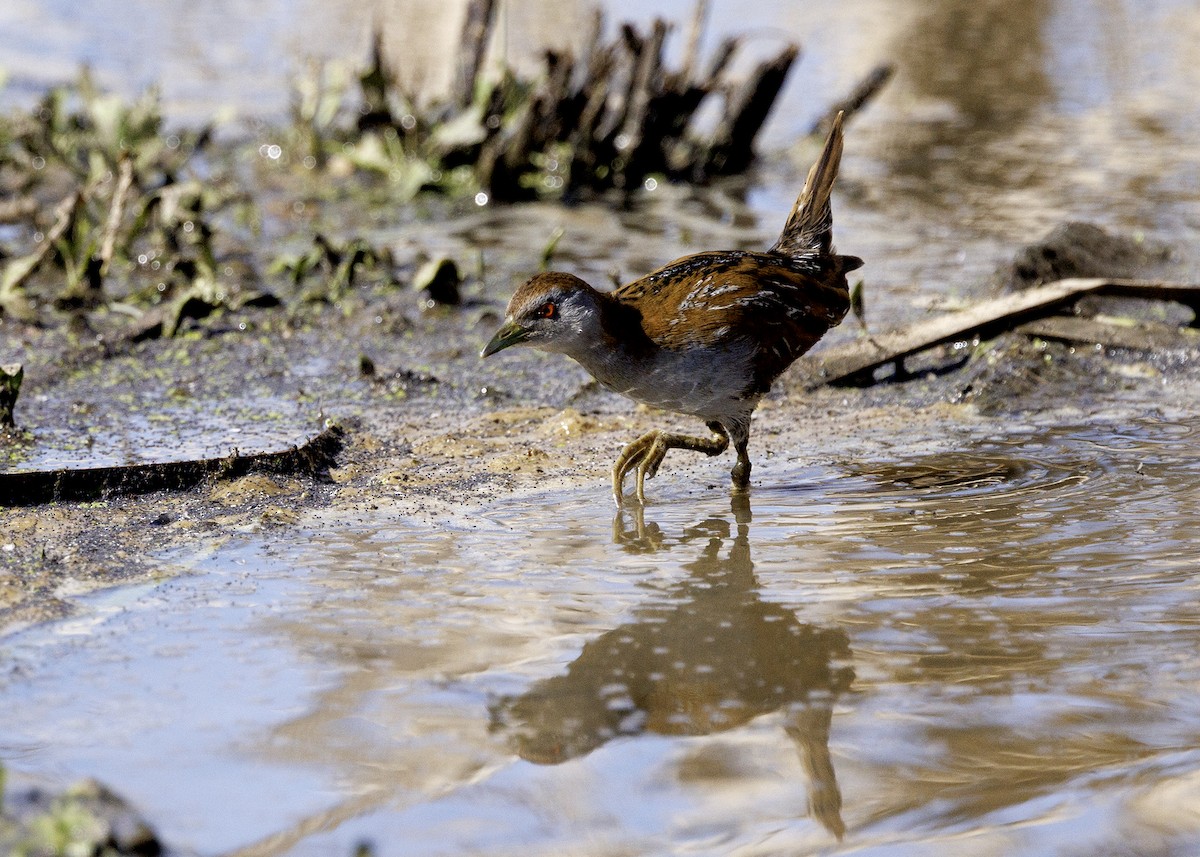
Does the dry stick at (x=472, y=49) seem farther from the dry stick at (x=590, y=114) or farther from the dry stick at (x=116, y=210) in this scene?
the dry stick at (x=116, y=210)

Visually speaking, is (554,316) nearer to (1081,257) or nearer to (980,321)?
(980,321)

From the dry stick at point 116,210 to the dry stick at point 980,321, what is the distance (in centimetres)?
327

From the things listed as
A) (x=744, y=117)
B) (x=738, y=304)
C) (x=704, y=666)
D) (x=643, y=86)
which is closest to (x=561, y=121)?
(x=643, y=86)

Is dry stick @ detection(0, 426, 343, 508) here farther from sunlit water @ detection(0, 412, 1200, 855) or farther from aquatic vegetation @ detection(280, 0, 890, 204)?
aquatic vegetation @ detection(280, 0, 890, 204)

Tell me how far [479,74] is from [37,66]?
4616mm

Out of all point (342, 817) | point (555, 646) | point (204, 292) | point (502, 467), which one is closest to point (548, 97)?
point (204, 292)

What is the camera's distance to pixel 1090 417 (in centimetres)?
494

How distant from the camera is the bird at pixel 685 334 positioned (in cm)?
432

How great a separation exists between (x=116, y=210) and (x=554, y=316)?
320 cm

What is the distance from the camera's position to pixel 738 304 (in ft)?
14.7

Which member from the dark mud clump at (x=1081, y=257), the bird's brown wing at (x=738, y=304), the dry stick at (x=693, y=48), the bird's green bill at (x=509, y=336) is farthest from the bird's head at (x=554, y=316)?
the dry stick at (x=693, y=48)

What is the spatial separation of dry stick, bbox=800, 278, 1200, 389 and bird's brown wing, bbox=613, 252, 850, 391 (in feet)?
2.37

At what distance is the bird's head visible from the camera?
4.27 m

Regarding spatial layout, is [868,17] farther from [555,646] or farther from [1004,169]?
[555,646]
